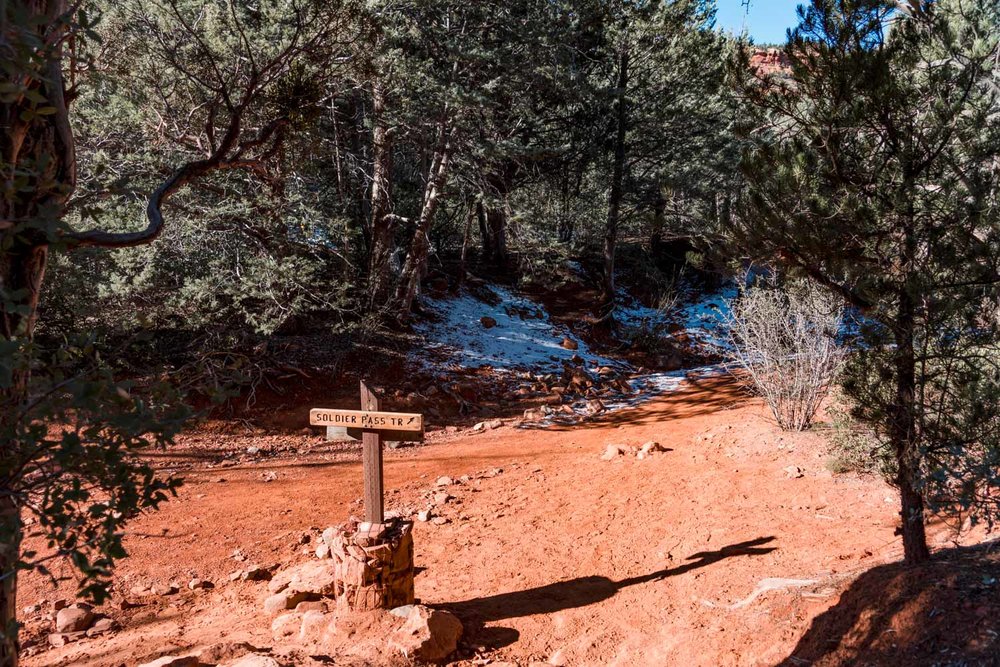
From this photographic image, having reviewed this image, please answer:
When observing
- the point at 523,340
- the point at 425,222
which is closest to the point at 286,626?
the point at 425,222

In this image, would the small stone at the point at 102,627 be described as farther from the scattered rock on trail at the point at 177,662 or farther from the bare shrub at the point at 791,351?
the bare shrub at the point at 791,351

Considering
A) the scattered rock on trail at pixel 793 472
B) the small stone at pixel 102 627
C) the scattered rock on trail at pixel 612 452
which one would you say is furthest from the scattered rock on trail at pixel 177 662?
the scattered rock on trail at pixel 793 472

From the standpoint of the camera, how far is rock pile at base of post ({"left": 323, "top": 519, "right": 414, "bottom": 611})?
15.6 ft

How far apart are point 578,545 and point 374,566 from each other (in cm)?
236

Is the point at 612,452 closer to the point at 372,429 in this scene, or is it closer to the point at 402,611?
the point at 372,429

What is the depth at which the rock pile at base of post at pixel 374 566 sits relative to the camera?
4754mm

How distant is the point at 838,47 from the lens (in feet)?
13.9

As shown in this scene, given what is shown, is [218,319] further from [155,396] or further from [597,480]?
[155,396]

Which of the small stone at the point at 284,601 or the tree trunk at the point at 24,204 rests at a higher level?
the tree trunk at the point at 24,204

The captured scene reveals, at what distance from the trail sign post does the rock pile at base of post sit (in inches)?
7.7

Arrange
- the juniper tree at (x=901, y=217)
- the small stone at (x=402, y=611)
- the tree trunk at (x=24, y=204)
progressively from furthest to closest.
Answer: the small stone at (x=402, y=611)
the juniper tree at (x=901, y=217)
the tree trunk at (x=24, y=204)

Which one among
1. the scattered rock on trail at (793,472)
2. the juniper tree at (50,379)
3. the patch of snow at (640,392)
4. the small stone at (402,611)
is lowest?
the small stone at (402,611)

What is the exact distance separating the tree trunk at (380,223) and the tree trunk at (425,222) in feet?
1.57

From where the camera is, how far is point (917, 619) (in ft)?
11.9
